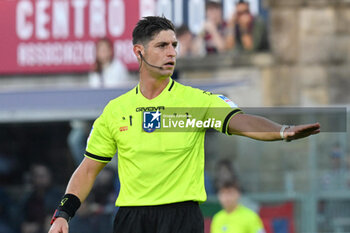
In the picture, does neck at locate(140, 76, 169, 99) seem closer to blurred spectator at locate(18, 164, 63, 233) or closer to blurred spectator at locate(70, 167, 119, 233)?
blurred spectator at locate(70, 167, 119, 233)

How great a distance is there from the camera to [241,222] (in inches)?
450

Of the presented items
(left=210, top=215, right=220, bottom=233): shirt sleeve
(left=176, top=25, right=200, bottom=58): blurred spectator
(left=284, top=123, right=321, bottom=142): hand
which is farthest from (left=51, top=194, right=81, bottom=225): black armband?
(left=176, top=25, right=200, bottom=58): blurred spectator

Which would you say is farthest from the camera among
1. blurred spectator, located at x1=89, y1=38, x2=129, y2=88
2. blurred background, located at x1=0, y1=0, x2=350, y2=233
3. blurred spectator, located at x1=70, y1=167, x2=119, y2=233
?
blurred spectator, located at x1=89, y1=38, x2=129, y2=88

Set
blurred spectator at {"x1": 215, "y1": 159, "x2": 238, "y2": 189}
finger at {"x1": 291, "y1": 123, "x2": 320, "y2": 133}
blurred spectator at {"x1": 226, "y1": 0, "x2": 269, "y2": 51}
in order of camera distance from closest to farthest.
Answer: finger at {"x1": 291, "y1": 123, "x2": 320, "y2": 133} → blurred spectator at {"x1": 215, "y1": 159, "x2": 238, "y2": 189} → blurred spectator at {"x1": 226, "y1": 0, "x2": 269, "y2": 51}

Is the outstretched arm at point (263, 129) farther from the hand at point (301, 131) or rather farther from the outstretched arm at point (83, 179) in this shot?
the outstretched arm at point (83, 179)

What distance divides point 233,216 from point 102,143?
20.2 feet

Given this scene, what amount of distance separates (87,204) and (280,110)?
3170 mm

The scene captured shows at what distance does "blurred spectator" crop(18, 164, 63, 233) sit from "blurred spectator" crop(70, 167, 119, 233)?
399 millimetres

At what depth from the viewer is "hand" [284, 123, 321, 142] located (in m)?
4.64

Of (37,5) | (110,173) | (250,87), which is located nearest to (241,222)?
(110,173)

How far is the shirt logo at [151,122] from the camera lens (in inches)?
216

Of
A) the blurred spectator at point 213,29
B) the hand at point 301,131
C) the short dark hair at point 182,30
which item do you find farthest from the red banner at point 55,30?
the hand at point 301,131

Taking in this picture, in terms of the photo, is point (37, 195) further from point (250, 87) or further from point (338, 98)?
point (338, 98)

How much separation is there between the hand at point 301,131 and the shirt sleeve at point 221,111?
0.56 meters
